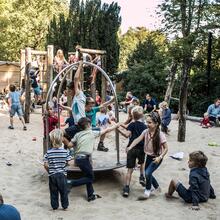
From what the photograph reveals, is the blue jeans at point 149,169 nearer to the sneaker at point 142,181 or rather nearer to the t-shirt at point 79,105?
the sneaker at point 142,181

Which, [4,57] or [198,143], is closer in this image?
[198,143]

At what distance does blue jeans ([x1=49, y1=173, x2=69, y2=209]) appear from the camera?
6109mm

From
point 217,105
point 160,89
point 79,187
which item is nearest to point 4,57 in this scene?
point 160,89

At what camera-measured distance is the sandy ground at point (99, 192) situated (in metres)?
6.14

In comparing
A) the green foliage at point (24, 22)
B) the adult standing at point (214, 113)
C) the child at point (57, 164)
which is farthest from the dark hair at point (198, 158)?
the green foliage at point (24, 22)

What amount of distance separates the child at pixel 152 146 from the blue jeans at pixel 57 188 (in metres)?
1.28

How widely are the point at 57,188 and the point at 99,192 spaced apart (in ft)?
3.60

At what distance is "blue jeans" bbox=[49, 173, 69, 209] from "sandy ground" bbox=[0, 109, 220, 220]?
0.13m

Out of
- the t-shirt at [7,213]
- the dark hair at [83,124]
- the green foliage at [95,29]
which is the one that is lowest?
the t-shirt at [7,213]

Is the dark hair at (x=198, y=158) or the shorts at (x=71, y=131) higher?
the shorts at (x=71, y=131)

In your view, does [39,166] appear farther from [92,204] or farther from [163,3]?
[163,3]

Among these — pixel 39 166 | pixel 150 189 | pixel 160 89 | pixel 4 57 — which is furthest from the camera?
pixel 4 57

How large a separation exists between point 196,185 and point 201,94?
52.7 feet

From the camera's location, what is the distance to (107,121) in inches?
499
